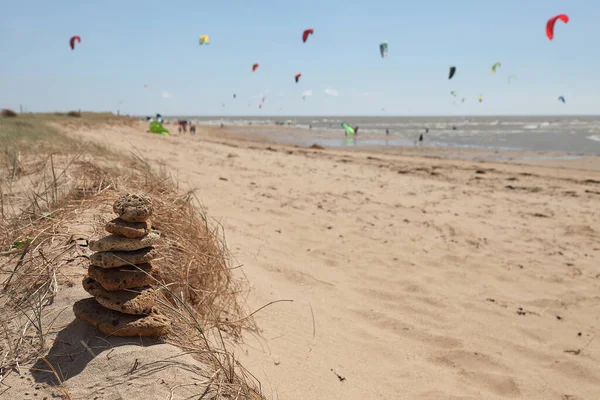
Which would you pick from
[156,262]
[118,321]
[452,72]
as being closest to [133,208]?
[118,321]

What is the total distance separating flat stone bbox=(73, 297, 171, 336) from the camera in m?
2.05

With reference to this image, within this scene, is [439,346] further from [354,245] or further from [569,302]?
[354,245]

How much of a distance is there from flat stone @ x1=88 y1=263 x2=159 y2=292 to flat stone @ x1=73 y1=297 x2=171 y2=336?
12cm

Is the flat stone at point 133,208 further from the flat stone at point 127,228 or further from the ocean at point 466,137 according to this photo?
the ocean at point 466,137

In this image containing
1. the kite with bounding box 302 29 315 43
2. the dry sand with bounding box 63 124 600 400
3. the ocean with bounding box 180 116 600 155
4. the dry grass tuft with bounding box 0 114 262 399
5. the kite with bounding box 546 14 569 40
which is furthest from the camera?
the ocean with bounding box 180 116 600 155

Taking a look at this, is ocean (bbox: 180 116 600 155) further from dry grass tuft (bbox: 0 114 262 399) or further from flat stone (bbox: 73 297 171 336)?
flat stone (bbox: 73 297 171 336)

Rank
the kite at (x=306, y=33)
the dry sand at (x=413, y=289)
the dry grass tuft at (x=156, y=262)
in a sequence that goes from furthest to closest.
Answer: the kite at (x=306, y=33) → the dry sand at (x=413, y=289) → the dry grass tuft at (x=156, y=262)

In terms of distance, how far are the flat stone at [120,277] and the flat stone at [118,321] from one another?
0.12 meters

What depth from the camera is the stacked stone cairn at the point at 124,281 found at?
2.07 m

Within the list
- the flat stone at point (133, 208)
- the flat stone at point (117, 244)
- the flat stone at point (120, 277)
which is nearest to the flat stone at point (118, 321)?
the flat stone at point (120, 277)

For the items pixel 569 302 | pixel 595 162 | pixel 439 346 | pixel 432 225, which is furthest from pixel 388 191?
pixel 595 162

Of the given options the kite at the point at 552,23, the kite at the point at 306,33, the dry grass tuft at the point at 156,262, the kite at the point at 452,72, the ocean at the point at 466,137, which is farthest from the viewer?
the ocean at the point at 466,137

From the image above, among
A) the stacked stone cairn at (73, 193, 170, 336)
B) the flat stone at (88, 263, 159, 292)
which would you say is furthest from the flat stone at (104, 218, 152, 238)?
the flat stone at (88, 263, 159, 292)

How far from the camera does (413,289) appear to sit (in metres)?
4.36
